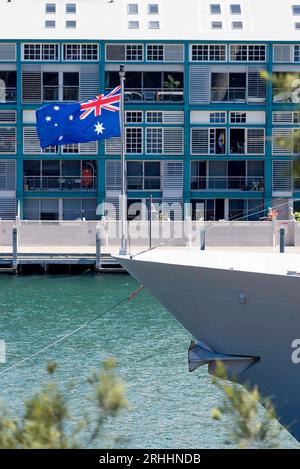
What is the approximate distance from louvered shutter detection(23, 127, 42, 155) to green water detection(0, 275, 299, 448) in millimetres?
15542

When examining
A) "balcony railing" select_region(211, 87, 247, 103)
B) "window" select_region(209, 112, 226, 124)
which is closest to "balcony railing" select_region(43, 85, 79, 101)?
"window" select_region(209, 112, 226, 124)

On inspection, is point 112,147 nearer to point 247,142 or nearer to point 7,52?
point 247,142

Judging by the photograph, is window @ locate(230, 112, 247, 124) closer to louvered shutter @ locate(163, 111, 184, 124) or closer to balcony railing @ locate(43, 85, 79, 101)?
louvered shutter @ locate(163, 111, 184, 124)

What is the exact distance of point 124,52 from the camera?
2379 inches

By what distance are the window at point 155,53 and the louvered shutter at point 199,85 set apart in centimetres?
186

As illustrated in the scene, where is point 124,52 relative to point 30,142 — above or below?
above

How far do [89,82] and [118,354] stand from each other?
34.3 meters

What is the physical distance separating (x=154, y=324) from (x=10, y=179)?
28423 mm
